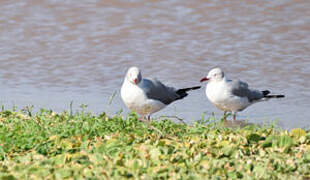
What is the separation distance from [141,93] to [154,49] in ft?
11.0

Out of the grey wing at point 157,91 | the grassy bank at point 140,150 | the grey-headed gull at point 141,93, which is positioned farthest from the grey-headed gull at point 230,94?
the grassy bank at point 140,150

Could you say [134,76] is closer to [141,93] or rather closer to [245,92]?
[141,93]

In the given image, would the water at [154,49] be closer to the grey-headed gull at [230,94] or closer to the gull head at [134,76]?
the grey-headed gull at [230,94]

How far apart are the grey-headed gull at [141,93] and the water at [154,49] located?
17.3 inches

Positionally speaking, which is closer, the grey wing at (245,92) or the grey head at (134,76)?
the grey head at (134,76)

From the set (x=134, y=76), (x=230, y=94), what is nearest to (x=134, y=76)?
(x=134, y=76)

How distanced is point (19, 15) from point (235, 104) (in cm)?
579

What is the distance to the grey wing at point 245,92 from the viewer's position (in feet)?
25.4

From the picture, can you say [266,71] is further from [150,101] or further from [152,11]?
[152,11]

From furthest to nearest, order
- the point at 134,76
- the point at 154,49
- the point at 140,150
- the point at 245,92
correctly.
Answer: the point at 154,49 < the point at 245,92 < the point at 134,76 < the point at 140,150

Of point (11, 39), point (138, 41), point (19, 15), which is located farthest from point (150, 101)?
point (19, 15)

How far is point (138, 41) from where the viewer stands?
10.5m

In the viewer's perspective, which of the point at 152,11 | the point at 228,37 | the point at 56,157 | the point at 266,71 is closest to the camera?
the point at 56,157

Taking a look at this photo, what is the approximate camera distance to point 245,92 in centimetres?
772
